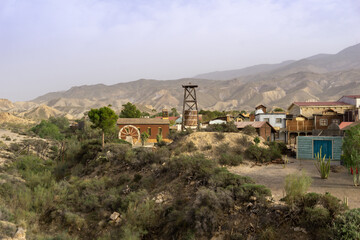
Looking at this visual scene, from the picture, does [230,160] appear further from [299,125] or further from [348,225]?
[299,125]

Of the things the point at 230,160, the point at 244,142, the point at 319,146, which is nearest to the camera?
the point at 230,160

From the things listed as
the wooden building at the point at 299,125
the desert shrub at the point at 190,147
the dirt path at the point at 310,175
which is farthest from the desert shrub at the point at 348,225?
the wooden building at the point at 299,125

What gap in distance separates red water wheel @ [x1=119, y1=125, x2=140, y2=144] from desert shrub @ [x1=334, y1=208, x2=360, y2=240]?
2803 centimetres

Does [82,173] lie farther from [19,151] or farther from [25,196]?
[19,151]

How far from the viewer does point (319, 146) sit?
20.1m

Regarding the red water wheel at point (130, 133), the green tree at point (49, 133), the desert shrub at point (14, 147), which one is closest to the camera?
the desert shrub at point (14, 147)

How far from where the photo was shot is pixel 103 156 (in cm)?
2036

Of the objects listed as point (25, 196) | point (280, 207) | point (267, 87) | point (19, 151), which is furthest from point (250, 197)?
point (267, 87)

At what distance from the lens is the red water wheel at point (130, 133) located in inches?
1347

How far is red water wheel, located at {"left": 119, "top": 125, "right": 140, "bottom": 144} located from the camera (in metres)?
34.2

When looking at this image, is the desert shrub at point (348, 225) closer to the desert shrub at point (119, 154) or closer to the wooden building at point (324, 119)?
the desert shrub at point (119, 154)

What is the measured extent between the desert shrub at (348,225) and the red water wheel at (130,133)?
2803cm

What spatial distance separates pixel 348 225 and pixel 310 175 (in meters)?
8.03

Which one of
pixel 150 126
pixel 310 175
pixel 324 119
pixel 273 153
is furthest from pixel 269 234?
pixel 324 119
